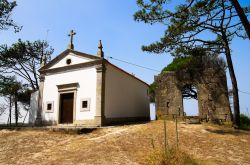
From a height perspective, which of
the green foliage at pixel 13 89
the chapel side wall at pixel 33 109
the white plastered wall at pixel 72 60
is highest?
the white plastered wall at pixel 72 60

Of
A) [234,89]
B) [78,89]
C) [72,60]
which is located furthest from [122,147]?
[72,60]

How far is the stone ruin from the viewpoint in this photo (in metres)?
15.6

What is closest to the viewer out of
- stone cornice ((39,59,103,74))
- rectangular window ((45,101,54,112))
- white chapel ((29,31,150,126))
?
white chapel ((29,31,150,126))

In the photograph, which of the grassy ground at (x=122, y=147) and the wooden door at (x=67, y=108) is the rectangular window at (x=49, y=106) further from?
the grassy ground at (x=122, y=147)

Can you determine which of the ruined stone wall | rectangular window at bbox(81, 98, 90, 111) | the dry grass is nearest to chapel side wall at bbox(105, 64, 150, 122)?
rectangular window at bbox(81, 98, 90, 111)

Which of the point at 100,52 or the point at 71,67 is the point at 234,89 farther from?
the point at 71,67

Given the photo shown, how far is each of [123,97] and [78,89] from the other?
13.5ft

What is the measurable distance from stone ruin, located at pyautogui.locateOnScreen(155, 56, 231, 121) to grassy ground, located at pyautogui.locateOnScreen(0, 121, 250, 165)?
3.11 metres

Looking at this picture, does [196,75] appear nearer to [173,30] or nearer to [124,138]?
[173,30]

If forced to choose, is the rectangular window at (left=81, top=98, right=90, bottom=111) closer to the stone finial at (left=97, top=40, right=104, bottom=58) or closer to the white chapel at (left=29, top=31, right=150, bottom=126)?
the white chapel at (left=29, top=31, right=150, bottom=126)

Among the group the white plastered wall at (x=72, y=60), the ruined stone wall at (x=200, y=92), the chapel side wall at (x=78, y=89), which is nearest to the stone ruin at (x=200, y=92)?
the ruined stone wall at (x=200, y=92)

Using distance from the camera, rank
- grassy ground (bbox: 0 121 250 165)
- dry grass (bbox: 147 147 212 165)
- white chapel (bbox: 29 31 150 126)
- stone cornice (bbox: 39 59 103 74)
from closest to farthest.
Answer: dry grass (bbox: 147 147 212 165), grassy ground (bbox: 0 121 250 165), white chapel (bbox: 29 31 150 126), stone cornice (bbox: 39 59 103 74)

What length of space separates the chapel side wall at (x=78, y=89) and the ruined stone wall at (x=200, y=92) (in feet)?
16.7

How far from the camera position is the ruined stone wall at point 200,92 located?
15602 mm
